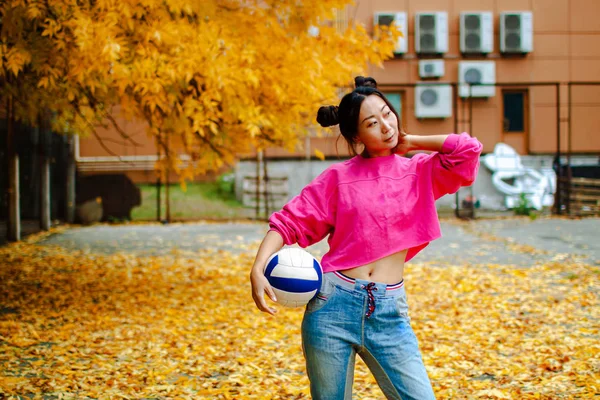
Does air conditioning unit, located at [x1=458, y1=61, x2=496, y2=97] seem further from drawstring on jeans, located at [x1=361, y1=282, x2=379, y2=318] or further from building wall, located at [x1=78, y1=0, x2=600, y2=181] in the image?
drawstring on jeans, located at [x1=361, y1=282, x2=379, y2=318]

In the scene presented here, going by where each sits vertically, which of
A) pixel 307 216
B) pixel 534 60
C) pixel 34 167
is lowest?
pixel 307 216

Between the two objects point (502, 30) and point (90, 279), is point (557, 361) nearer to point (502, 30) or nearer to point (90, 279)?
point (90, 279)

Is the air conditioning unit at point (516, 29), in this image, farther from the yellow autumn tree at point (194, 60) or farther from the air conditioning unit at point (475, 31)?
the yellow autumn tree at point (194, 60)

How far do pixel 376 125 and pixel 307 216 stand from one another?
0.42 m

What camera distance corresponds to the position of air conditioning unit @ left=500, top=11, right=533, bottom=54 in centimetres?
1836

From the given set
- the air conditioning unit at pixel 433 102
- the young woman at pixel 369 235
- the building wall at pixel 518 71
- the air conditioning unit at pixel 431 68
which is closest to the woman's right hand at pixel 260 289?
the young woman at pixel 369 235

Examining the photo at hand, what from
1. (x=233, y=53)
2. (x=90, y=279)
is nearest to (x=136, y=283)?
(x=90, y=279)

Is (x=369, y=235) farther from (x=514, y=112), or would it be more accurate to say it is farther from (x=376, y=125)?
(x=514, y=112)

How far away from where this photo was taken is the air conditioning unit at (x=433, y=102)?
17234 mm

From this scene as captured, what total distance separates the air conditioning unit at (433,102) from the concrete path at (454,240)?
11.6 ft

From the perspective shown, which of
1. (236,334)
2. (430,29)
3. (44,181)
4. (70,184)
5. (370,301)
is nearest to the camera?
(370,301)

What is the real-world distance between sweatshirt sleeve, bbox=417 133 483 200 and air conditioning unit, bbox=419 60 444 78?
54.6ft

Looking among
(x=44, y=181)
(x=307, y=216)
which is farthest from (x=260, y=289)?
(x=44, y=181)

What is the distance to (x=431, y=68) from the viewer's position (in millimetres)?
18547
